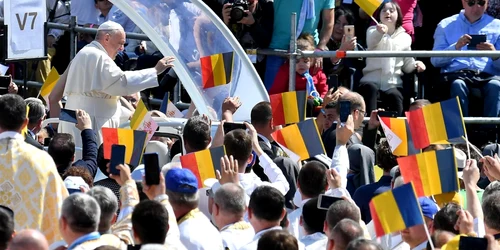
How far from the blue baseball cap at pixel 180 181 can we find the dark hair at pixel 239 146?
4.41ft

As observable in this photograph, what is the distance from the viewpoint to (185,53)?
1209cm

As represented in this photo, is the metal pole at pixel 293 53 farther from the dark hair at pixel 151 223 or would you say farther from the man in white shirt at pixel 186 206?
the dark hair at pixel 151 223

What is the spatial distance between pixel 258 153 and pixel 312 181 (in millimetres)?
928

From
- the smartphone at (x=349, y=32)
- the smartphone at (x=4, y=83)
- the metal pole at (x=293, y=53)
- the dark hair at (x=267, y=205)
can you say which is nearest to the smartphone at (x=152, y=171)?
the dark hair at (x=267, y=205)

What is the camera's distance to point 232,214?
8648 millimetres

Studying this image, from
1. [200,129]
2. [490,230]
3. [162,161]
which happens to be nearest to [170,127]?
[162,161]

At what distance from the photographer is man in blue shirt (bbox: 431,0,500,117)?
43.9 feet

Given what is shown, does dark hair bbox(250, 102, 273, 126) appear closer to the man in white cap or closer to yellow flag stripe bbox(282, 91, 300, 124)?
yellow flag stripe bbox(282, 91, 300, 124)

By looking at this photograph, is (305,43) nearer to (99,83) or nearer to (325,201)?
(99,83)

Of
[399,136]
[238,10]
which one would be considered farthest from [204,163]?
[238,10]

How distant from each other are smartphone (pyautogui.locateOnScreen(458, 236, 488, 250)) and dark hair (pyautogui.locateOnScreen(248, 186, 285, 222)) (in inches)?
55.0

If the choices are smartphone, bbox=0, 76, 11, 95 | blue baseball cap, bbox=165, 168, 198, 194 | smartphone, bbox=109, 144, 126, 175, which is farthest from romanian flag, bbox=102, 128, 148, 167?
smartphone, bbox=0, 76, 11, 95

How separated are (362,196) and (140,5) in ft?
9.26

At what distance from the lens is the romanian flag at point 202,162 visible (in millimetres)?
9633
